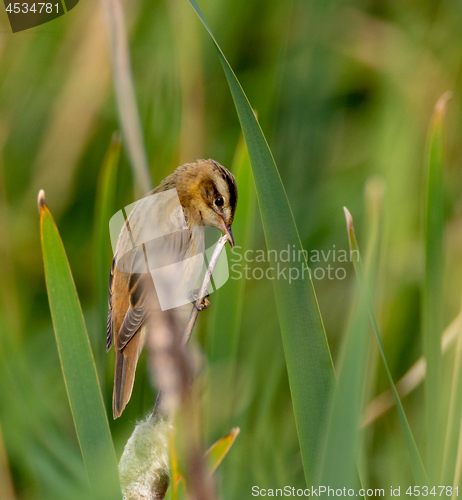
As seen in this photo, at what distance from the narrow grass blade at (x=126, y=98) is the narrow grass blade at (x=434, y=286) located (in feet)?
1.23

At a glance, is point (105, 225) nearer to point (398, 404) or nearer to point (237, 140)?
point (237, 140)

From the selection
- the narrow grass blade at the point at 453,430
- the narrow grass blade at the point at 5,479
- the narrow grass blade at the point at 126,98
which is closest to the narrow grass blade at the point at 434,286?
the narrow grass blade at the point at 453,430

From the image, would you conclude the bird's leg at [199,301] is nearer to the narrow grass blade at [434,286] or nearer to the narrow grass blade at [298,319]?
the narrow grass blade at [298,319]

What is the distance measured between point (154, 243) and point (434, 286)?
0.43 meters

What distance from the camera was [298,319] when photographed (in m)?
0.47

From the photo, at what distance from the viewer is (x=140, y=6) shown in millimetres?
834

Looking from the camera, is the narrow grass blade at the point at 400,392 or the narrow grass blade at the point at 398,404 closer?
the narrow grass blade at the point at 398,404

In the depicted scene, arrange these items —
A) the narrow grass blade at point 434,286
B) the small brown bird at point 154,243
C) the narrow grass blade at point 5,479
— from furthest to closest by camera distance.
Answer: the narrow grass blade at point 5,479 < the small brown bird at point 154,243 < the narrow grass blade at point 434,286

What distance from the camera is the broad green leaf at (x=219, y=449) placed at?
1.78 ft

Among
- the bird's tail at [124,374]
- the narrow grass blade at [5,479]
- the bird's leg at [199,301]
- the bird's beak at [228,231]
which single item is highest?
the bird's beak at [228,231]

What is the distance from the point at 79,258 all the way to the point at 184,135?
0.32 m

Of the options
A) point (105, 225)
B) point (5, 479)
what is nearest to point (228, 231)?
point (105, 225)

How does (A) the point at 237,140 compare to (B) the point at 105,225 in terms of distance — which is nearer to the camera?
(B) the point at 105,225

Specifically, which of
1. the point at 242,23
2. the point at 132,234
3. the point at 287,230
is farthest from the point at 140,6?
the point at 287,230
